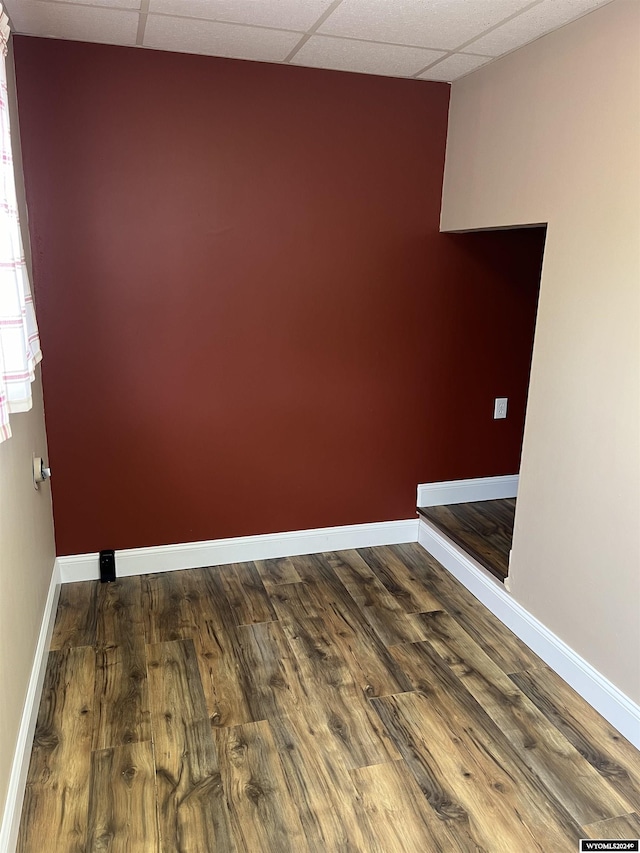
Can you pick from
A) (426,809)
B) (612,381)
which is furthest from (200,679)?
(612,381)

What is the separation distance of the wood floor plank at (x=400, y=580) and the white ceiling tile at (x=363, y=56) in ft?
7.42

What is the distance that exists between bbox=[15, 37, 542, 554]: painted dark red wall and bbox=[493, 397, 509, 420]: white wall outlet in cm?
6

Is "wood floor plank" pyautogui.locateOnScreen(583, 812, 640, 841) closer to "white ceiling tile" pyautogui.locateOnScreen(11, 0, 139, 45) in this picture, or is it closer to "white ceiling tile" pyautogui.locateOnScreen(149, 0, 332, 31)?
"white ceiling tile" pyautogui.locateOnScreen(149, 0, 332, 31)

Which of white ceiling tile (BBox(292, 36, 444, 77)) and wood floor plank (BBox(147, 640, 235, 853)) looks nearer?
wood floor plank (BBox(147, 640, 235, 853))

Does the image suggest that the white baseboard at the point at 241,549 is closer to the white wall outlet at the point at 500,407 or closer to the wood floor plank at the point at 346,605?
the wood floor plank at the point at 346,605

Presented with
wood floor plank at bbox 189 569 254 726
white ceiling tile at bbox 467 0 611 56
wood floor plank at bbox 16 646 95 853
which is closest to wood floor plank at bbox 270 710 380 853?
wood floor plank at bbox 189 569 254 726

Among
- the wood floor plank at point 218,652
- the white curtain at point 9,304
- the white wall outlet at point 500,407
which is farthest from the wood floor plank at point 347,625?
the white curtain at point 9,304

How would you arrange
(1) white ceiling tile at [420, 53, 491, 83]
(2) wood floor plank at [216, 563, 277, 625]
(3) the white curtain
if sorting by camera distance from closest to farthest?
1. (3) the white curtain
2. (1) white ceiling tile at [420, 53, 491, 83]
3. (2) wood floor plank at [216, 563, 277, 625]

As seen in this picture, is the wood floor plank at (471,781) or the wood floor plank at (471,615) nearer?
the wood floor plank at (471,781)

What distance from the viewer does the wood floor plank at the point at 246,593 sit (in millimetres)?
2787

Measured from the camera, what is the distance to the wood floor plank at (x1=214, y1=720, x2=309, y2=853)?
67.9 inches

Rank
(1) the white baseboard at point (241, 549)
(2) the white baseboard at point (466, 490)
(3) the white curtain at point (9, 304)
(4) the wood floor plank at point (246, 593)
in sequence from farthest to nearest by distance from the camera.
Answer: (2) the white baseboard at point (466, 490) < (1) the white baseboard at point (241, 549) < (4) the wood floor plank at point (246, 593) < (3) the white curtain at point (9, 304)

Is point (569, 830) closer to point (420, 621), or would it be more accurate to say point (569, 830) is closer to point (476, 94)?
point (420, 621)

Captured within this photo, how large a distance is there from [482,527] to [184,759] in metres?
1.82
